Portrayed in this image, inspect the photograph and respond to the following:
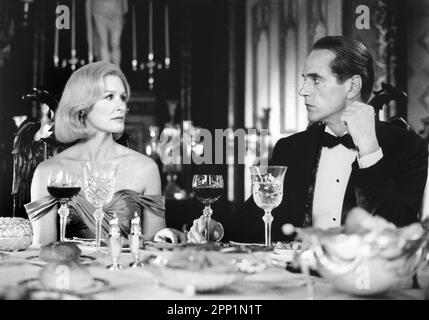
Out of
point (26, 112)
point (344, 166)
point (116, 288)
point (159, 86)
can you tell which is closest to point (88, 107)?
point (26, 112)

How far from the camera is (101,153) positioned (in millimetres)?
2703

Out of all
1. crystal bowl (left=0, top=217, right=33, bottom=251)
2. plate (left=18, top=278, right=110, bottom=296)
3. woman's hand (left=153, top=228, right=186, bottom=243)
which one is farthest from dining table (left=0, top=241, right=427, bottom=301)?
woman's hand (left=153, top=228, right=186, bottom=243)

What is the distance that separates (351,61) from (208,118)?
89cm

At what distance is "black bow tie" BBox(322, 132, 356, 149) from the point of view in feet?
8.81

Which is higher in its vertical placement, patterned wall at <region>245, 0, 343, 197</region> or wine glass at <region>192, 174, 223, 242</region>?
patterned wall at <region>245, 0, 343, 197</region>

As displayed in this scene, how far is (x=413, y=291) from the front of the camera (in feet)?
4.42

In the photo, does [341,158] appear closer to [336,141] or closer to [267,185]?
[336,141]

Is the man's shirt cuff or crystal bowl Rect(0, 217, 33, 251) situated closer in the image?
crystal bowl Rect(0, 217, 33, 251)

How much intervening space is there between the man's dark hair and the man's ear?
0.02m
